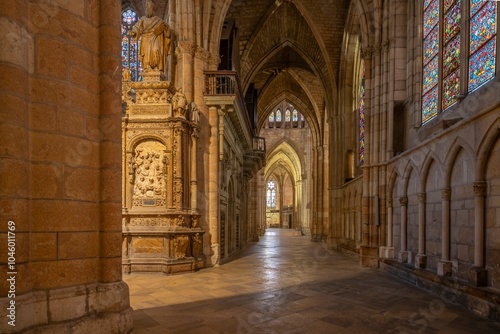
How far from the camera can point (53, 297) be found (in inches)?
133

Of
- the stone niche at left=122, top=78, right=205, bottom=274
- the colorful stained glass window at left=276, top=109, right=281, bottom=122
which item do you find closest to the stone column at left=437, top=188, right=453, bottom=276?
the stone niche at left=122, top=78, right=205, bottom=274

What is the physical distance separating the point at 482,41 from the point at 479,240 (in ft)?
13.7

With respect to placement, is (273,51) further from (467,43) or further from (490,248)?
(490,248)

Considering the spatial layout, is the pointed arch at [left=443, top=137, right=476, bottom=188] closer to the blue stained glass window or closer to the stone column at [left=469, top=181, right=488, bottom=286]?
the stone column at [left=469, top=181, right=488, bottom=286]

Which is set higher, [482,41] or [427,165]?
[482,41]

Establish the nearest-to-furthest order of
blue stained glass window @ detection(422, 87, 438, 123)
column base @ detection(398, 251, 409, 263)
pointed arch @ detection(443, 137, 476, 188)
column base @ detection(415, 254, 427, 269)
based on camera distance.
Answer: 1. pointed arch @ detection(443, 137, 476, 188)
2. column base @ detection(415, 254, 427, 269)
3. blue stained glass window @ detection(422, 87, 438, 123)
4. column base @ detection(398, 251, 409, 263)

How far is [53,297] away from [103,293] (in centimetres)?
50

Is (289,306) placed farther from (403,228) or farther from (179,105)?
(179,105)

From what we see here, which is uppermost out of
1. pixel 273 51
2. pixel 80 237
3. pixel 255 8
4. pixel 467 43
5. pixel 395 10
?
pixel 255 8

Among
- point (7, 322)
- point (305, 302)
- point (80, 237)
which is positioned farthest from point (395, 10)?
point (7, 322)

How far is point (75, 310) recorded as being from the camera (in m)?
3.53

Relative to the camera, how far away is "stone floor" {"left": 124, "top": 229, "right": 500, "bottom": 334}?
506 cm

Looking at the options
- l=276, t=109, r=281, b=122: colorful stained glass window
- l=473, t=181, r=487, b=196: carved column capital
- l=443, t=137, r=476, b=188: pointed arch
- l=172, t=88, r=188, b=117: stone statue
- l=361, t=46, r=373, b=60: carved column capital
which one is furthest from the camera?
l=276, t=109, r=281, b=122: colorful stained glass window

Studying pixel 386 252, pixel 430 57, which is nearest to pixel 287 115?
pixel 386 252
